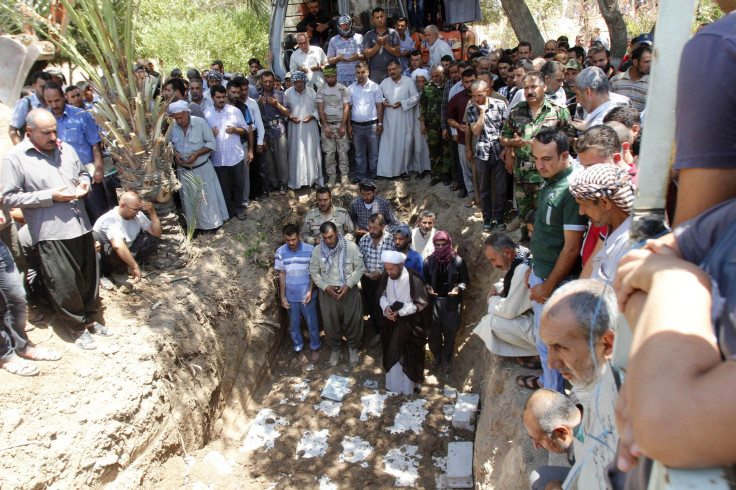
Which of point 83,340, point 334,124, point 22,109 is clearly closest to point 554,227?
point 83,340

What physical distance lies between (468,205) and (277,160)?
3.20m

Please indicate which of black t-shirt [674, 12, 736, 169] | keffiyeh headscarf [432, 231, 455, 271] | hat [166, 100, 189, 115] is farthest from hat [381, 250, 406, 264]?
black t-shirt [674, 12, 736, 169]

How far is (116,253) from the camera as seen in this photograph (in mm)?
5941

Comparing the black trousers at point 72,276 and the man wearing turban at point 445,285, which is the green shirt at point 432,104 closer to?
the man wearing turban at point 445,285

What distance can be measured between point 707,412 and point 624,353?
509mm

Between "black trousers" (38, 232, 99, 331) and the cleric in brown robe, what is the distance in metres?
3.21

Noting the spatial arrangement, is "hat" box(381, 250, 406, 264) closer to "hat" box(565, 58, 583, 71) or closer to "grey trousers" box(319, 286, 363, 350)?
"grey trousers" box(319, 286, 363, 350)

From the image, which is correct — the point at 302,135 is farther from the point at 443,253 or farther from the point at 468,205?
the point at 443,253

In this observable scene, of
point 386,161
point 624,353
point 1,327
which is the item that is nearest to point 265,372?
point 1,327

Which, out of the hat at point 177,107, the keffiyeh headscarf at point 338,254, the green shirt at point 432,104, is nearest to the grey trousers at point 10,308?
the hat at point 177,107

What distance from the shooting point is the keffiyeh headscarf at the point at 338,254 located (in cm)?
731

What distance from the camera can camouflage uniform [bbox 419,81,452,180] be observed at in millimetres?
7993

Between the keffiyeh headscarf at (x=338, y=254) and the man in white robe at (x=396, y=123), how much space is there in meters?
2.26

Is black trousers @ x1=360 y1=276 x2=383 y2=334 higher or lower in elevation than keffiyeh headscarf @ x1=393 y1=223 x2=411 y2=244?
lower
